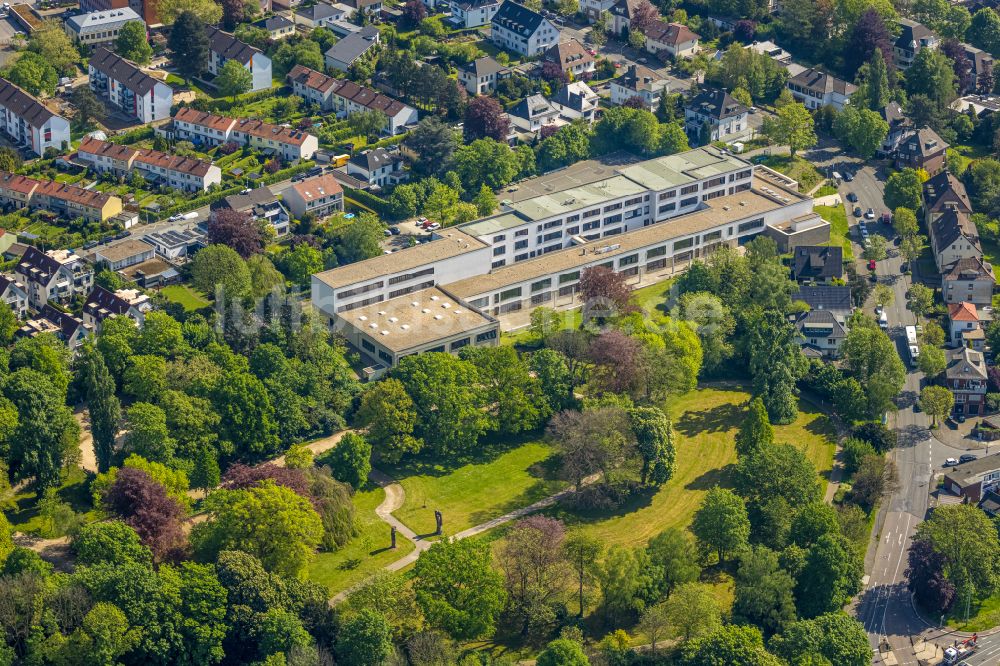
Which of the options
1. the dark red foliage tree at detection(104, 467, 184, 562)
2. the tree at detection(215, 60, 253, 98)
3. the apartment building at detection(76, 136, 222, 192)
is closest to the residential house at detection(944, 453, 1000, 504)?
the dark red foliage tree at detection(104, 467, 184, 562)

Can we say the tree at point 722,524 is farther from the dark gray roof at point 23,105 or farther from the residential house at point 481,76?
the dark gray roof at point 23,105

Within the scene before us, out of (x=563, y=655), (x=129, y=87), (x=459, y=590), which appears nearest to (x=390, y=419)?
(x=459, y=590)

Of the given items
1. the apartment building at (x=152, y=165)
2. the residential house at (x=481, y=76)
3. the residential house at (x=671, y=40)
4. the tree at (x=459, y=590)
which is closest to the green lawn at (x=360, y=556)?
the tree at (x=459, y=590)

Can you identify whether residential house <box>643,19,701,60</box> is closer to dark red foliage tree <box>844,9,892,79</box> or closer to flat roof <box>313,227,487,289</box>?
dark red foliage tree <box>844,9,892,79</box>

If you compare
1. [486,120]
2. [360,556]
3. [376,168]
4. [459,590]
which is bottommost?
[360,556]

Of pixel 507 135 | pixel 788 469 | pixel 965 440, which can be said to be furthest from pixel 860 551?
pixel 507 135

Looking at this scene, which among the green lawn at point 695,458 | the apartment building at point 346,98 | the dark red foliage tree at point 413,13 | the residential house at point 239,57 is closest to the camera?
the green lawn at point 695,458

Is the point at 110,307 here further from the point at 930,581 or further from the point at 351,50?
the point at 930,581
